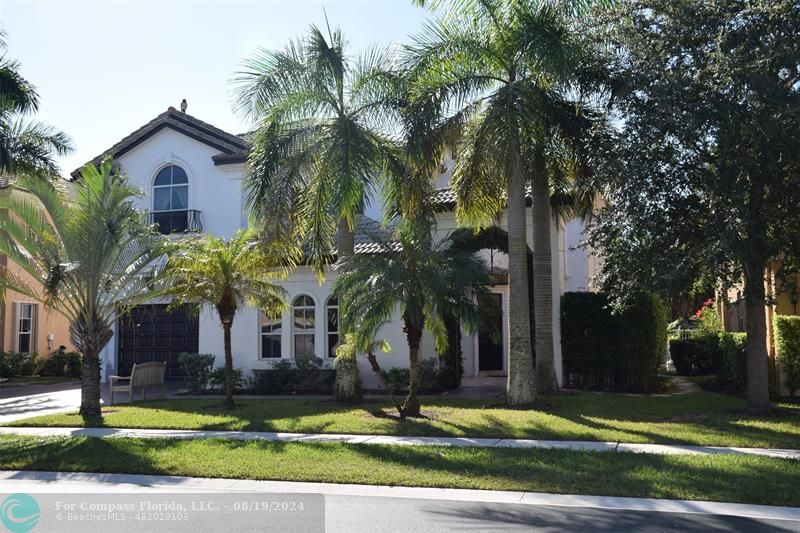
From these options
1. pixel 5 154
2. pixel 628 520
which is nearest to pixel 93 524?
pixel 628 520

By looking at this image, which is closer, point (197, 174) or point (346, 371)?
point (346, 371)

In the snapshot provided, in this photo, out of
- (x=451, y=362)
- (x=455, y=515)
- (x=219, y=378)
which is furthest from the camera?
(x=219, y=378)

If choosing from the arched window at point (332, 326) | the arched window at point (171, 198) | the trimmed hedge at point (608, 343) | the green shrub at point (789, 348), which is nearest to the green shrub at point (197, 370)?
the arched window at point (332, 326)

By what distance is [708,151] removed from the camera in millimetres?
12141

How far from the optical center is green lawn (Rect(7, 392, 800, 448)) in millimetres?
11250

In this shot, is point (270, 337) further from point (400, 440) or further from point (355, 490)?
point (355, 490)

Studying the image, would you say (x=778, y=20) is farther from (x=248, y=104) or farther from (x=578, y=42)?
(x=248, y=104)

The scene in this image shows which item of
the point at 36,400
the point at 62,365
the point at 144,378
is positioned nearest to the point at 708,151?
the point at 144,378

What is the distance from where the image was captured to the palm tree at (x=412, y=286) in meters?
12.8

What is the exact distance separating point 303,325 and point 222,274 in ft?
16.7

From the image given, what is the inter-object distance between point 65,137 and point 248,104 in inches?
284

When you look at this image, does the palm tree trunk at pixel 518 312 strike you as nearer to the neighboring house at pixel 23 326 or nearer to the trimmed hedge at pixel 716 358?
the trimmed hedge at pixel 716 358

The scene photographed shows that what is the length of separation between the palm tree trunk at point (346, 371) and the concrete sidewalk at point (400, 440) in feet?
12.3

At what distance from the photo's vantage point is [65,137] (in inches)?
759
